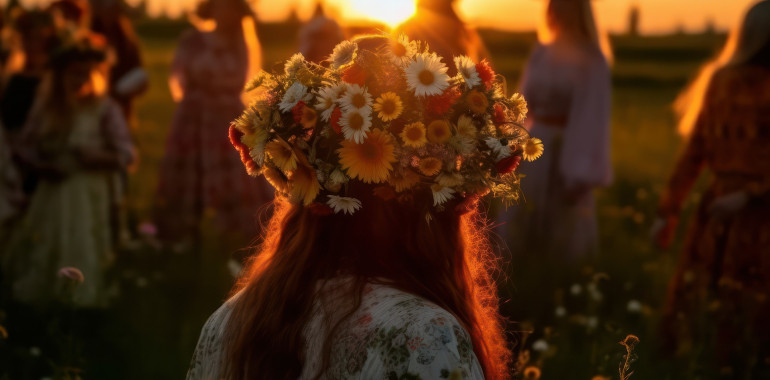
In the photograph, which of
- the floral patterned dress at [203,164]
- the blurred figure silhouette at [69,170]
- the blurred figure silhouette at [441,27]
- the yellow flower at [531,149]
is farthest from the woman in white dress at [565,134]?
the yellow flower at [531,149]

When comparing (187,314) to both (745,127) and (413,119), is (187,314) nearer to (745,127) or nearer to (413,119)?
(745,127)

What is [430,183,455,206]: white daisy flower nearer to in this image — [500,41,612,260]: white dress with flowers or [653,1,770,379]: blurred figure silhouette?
[653,1,770,379]: blurred figure silhouette

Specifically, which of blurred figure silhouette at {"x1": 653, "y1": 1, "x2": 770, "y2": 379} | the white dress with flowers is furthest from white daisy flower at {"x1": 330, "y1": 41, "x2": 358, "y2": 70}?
the white dress with flowers

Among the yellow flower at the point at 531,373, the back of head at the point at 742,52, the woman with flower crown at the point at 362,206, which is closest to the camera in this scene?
the woman with flower crown at the point at 362,206

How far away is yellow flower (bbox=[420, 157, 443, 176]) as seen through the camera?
2148mm

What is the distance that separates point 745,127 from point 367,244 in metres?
3.09

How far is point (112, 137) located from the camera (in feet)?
21.8

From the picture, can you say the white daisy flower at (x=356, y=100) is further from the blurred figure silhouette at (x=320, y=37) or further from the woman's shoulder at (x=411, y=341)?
the blurred figure silhouette at (x=320, y=37)

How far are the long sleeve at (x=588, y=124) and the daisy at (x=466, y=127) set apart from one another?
4613 millimetres

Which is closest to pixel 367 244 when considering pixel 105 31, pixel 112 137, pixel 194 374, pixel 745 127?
pixel 194 374

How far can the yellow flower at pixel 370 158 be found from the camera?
211 cm

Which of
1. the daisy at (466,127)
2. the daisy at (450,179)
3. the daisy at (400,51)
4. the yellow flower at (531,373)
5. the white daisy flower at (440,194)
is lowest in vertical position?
the yellow flower at (531,373)

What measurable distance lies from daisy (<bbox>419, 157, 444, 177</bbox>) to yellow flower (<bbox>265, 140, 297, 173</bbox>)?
0.28 m

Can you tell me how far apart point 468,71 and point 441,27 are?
4.01 m
